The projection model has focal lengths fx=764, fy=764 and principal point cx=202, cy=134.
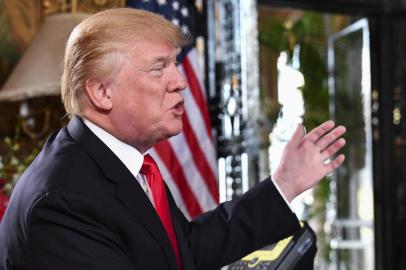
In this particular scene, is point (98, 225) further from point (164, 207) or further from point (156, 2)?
point (156, 2)

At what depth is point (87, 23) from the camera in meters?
1.67

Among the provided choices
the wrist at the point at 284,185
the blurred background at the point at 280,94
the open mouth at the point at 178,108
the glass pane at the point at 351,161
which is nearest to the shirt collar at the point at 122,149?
the open mouth at the point at 178,108

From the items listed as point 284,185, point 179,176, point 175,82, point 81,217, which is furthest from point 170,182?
Result: point 81,217

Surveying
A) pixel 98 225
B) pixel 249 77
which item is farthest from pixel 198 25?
pixel 98 225

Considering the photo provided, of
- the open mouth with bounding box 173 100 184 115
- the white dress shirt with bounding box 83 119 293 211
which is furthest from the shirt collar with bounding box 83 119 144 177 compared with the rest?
the open mouth with bounding box 173 100 184 115

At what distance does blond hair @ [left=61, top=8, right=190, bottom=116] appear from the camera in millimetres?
1650

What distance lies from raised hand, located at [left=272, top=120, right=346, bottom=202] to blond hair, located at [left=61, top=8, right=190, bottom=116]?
45 centimetres

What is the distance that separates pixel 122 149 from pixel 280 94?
21.2 feet

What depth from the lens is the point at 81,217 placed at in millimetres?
1486

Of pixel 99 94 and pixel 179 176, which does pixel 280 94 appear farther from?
pixel 99 94

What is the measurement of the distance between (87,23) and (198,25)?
116 inches

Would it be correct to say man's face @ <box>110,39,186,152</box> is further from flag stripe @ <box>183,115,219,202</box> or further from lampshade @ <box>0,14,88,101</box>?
flag stripe @ <box>183,115,219,202</box>

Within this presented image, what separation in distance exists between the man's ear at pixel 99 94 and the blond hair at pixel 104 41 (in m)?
0.01

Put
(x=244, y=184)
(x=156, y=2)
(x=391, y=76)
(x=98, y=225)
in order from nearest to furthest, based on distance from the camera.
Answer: (x=98, y=225)
(x=156, y=2)
(x=244, y=184)
(x=391, y=76)
